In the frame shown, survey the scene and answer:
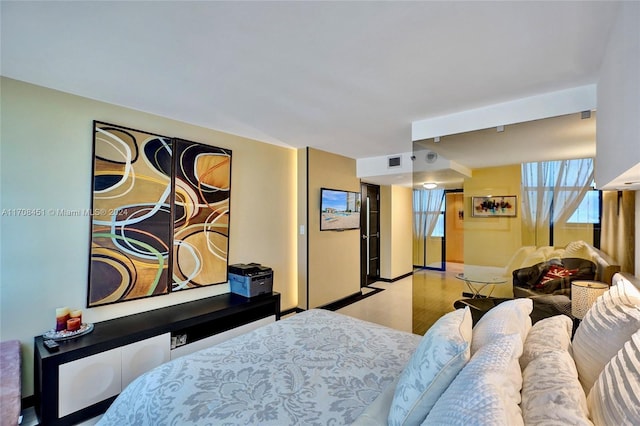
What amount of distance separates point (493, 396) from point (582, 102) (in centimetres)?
250

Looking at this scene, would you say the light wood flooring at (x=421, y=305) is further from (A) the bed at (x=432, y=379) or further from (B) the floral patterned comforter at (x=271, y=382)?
(A) the bed at (x=432, y=379)

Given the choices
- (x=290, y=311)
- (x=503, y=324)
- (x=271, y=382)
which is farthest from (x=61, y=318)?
(x=503, y=324)

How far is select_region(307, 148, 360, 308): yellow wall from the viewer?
4199 millimetres

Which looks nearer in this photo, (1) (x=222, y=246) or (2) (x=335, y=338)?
(2) (x=335, y=338)

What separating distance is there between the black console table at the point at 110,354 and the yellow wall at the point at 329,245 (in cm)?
154

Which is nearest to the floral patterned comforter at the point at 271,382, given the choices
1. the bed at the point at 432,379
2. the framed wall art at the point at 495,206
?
the bed at the point at 432,379

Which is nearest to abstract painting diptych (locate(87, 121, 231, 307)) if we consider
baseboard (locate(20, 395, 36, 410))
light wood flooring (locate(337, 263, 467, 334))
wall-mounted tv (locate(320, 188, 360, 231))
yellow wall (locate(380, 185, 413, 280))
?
baseboard (locate(20, 395, 36, 410))

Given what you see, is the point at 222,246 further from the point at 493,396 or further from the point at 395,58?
the point at 493,396

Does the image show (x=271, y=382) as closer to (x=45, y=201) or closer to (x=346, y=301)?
(x=45, y=201)

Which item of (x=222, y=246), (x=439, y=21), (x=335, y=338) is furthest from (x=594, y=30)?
(x=222, y=246)

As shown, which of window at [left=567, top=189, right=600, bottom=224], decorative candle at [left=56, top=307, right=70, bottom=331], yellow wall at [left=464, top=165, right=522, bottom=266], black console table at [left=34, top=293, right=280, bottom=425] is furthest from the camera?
yellow wall at [left=464, top=165, right=522, bottom=266]

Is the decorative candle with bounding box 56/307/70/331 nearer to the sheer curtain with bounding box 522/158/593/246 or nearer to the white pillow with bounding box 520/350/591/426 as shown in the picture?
the white pillow with bounding box 520/350/591/426

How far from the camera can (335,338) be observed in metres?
1.93

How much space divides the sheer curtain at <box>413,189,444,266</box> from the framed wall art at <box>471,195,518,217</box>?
44 centimetres
